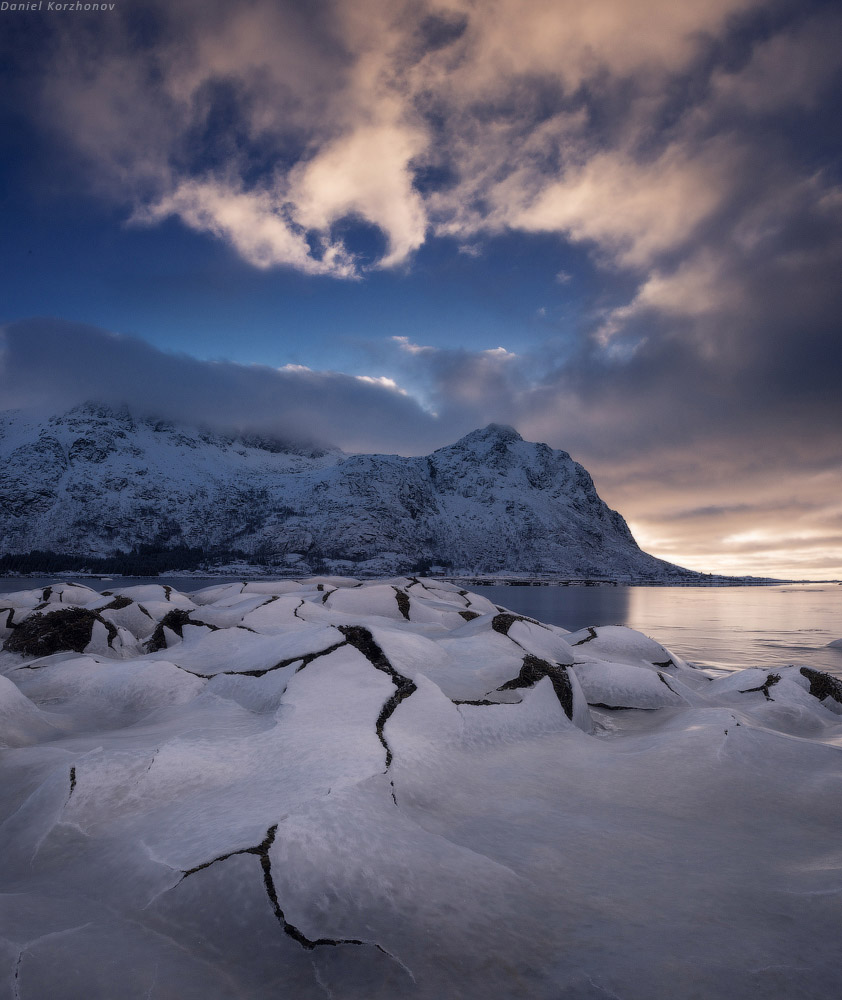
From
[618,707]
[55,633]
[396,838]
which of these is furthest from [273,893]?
[55,633]

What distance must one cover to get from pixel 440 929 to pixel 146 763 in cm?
133

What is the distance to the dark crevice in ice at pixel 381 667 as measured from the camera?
236cm

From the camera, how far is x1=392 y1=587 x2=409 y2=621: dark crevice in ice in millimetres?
6656

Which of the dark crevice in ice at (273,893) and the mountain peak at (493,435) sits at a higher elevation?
the mountain peak at (493,435)

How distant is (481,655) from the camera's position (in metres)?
3.65

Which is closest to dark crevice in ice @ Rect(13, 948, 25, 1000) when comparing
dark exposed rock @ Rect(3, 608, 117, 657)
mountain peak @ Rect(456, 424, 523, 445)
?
dark exposed rock @ Rect(3, 608, 117, 657)

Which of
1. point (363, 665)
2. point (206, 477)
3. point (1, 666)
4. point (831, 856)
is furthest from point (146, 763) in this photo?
point (206, 477)

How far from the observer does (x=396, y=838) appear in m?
1.58

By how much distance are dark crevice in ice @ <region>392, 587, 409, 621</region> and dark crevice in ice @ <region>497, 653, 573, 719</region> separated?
11.2 ft

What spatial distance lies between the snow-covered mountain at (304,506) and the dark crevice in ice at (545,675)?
84.7 m

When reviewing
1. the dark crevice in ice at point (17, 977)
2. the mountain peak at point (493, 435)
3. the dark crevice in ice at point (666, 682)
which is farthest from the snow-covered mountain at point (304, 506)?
the dark crevice in ice at point (17, 977)

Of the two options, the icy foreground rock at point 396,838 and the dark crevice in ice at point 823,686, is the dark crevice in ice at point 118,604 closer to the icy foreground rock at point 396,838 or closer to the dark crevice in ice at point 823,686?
the icy foreground rock at point 396,838

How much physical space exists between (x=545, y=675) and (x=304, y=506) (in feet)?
363

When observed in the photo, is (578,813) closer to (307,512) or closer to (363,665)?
(363,665)
